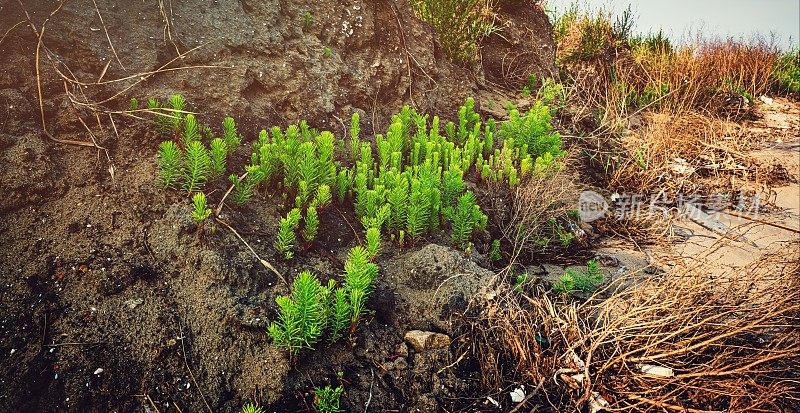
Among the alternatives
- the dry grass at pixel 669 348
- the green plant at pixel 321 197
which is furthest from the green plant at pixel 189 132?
the dry grass at pixel 669 348

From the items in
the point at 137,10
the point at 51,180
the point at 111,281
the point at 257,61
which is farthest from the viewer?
the point at 257,61

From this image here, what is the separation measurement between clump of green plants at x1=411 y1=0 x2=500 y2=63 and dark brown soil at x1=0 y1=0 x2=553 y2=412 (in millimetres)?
2980

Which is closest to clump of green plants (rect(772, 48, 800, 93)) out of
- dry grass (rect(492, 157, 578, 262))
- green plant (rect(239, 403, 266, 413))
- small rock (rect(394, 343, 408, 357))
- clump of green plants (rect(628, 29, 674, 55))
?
clump of green plants (rect(628, 29, 674, 55))

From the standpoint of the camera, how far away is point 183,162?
3215 millimetres

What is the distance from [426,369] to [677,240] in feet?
10.7

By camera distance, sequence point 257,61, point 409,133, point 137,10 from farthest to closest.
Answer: point 409,133, point 257,61, point 137,10

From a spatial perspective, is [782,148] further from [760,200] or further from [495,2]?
[495,2]

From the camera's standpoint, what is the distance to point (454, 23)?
21.4ft

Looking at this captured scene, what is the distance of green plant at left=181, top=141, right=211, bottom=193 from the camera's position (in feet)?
10.00

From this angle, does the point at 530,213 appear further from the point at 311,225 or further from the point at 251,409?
the point at 251,409

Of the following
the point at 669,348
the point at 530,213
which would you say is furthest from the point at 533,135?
the point at 669,348

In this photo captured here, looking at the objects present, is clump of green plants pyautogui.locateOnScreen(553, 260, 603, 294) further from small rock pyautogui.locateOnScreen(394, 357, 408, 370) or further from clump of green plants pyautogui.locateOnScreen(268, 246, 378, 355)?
clump of green plants pyautogui.locateOnScreen(268, 246, 378, 355)

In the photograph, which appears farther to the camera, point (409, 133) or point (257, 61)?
point (409, 133)

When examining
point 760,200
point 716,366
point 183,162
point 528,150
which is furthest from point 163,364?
point 760,200
